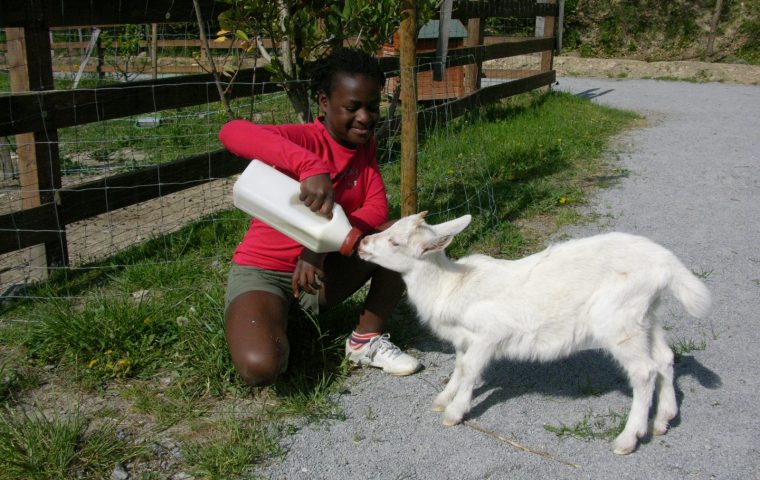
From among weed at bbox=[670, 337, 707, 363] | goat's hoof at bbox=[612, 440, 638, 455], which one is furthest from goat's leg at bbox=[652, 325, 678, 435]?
weed at bbox=[670, 337, 707, 363]

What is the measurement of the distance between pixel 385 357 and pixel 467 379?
0.54 meters

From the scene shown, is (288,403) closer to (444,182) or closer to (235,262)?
(235,262)

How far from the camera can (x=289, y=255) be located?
3387 mm

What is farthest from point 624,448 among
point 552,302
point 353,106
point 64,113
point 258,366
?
point 64,113

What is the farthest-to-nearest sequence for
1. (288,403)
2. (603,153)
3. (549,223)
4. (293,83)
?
(603,153) < (549,223) < (293,83) < (288,403)

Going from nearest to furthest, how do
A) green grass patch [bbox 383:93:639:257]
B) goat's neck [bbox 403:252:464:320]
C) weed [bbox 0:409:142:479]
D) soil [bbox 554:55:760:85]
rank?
weed [bbox 0:409:142:479] < goat's neck [bbox 403:252:464:320] < green grass patch [bbox 383:93:639:257] < soil [bbox 554:55:760:85]

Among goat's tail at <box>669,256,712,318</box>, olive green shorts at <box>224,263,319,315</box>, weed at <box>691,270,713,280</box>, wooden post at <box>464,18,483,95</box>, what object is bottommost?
weed at <box>691,270,713,280</box>

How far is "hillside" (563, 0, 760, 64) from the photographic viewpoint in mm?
19875

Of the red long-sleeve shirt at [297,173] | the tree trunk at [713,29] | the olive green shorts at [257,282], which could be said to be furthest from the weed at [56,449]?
the tree trunk at [713,29]

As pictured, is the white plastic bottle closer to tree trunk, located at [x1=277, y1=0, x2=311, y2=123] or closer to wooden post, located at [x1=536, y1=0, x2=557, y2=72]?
tree trunk, located at [x1=277, y1=0, x2=311, y2=123]

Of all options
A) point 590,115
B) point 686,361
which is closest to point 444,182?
point 686,361

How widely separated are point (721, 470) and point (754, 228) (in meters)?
3.50

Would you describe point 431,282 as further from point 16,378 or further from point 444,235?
point 16,378

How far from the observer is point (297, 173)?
304cm
